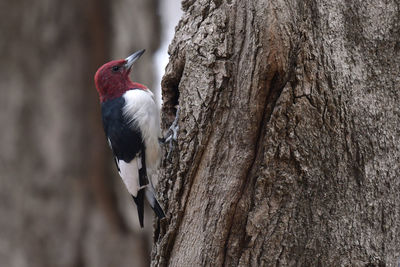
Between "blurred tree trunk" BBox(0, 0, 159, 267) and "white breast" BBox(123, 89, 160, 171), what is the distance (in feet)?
4.48

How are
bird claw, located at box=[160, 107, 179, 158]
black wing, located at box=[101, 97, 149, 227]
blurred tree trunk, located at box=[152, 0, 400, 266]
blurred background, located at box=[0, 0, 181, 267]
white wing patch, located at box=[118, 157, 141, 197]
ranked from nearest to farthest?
blurred tree trunk, located at box=[152, 0, 400, 266], bird claw, located at box=[160, 107, 179, 158], white wing patch, located at box=[118, 157, 141, 197], black wing, located at box=[101, 97, 149, 227], blurred background, located at box=[0, 0, 181, 267]

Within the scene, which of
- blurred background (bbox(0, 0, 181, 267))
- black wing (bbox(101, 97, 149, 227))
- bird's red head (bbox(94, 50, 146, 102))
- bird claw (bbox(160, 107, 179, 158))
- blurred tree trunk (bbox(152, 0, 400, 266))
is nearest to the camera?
blurred tree trunk (bbox(152, 0, 400, 266))

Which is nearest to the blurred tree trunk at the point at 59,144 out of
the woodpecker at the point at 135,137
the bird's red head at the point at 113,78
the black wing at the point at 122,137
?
the bird's red head at the point at 113,78

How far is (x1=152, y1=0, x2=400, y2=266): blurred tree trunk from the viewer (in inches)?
86.0

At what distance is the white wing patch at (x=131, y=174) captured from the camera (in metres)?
3.28

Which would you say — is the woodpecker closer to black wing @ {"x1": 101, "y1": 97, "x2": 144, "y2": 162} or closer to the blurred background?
black wing @ {"x1": 101, "y1": 97, "x2": 144, "y2": 162}

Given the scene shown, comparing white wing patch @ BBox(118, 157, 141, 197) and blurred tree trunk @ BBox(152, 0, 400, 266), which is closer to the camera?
blurred tree trunk @ BBox(152, 0, 400, 266)

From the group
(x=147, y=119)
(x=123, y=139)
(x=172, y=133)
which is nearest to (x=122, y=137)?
(x=123, y=139)

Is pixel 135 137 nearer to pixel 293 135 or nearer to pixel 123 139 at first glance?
pixel 123 139

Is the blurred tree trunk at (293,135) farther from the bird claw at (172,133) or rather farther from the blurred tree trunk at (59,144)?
the blurred tree trunk at (59,144)

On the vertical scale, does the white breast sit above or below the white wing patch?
above

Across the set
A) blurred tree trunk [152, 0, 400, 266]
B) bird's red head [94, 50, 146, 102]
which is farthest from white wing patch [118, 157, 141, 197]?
blurred tree trunk [152, 0, 400, 266]

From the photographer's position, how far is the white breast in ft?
10.9

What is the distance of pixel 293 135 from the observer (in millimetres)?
2182
